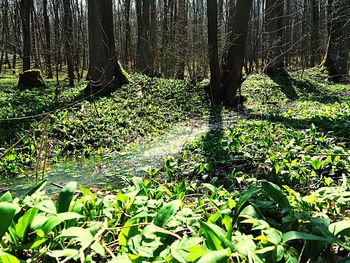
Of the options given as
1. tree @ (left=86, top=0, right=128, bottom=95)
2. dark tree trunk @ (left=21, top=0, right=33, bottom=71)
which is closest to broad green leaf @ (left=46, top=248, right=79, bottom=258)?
tree @ (left=86, top=0, right=128, bottom=95)

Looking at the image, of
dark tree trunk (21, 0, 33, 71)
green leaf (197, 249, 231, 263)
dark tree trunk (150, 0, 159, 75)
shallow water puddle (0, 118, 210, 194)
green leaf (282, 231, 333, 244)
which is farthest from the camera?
dark tree trunk (150, 0, 159, 75)

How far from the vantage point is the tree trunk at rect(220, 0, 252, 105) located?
10586mm

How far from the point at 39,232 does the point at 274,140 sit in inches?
163

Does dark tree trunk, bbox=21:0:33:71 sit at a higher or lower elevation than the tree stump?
higher

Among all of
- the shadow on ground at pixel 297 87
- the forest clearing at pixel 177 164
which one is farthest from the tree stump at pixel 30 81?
the shadow on ground at pixel 297 87

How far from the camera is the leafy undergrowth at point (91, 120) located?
247 inches

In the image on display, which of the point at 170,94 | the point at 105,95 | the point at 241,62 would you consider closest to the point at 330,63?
the point at 241,62

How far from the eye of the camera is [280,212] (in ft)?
6.27

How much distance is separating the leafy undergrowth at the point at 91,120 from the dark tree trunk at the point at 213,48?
65cm

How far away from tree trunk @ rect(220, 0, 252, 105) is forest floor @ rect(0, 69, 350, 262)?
697 millimetres

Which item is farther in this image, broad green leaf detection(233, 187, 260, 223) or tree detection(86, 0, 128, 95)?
tree detection(86, 0, 128, 95)

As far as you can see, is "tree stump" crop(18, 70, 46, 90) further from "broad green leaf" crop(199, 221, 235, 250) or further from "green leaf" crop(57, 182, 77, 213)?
"broad green leaf" crop(199, 221, 235, 250)

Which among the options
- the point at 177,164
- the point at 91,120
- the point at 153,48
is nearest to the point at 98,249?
the point at 177,164

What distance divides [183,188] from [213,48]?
31.1 feet
